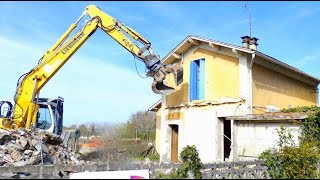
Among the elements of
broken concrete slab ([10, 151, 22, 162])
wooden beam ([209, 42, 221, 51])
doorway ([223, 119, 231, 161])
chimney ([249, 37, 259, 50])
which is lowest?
A: broken concrete slab ([10, 151, 22, 162])

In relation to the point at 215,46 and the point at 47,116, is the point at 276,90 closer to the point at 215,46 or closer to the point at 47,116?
the point at 215,46

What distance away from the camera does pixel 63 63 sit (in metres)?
14.7

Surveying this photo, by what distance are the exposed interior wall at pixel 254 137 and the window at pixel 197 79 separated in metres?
2.78

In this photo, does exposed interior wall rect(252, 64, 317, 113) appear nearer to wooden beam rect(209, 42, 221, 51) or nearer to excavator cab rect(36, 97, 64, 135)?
wooden beam rect(209, 42, 221, 51)

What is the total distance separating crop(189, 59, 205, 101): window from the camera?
51.1ft

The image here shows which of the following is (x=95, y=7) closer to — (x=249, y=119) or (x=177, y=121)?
(x=177, y=121)

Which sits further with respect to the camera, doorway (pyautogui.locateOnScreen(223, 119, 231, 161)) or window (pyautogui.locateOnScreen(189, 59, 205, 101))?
window (pyautogui.locateOnScreen(189, 59, 205, 101))

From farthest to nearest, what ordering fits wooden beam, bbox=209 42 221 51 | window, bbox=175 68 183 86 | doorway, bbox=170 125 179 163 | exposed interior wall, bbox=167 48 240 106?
doorway, bbox=170 125 179 163
window, bbox=175 68 183 86
wooden beam, bbox=209 42 221 51
exposed interior wall, bbox=167 48 240 106

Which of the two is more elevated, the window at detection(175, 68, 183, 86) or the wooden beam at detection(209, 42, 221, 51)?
the wooden beam at detection(209, 42, 221, 51)

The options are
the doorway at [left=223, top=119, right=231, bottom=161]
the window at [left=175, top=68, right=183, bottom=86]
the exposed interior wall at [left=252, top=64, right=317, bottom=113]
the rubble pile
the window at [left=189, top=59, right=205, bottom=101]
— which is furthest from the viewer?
the window at [left=175, top=68, right=183, bottom=86]

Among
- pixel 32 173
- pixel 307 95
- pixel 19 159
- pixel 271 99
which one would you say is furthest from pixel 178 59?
pixel 32 173

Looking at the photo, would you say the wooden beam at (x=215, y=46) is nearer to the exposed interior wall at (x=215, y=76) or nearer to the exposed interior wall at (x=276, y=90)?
the exposed interior wall at (x=215, y=76)

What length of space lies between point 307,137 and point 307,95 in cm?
766

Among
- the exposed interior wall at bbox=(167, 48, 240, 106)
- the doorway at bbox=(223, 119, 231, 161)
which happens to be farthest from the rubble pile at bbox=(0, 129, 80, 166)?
the doorway at bbox=(223, 119, 231, 161)
